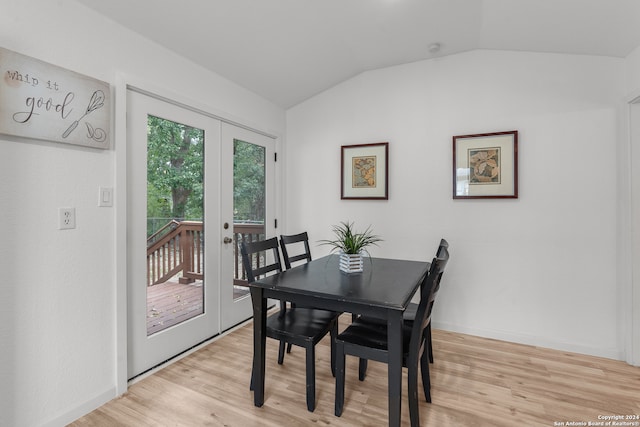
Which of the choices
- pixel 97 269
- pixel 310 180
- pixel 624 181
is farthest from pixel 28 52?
pixel 624 181

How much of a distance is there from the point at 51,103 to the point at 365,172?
2490 mm

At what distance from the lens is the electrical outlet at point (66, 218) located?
5.46 feet

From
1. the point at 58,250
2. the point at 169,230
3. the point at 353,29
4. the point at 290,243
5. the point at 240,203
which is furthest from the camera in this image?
the point at 240,203

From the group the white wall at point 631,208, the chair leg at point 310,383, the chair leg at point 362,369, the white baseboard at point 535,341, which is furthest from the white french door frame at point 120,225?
the white wall at point 631,208

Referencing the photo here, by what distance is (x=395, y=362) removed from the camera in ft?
4.75

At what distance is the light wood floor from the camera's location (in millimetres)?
1719

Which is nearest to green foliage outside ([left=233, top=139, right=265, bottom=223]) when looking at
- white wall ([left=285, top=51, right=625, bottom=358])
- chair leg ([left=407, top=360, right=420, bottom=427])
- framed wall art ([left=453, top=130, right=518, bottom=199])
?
white wall ([left=285, top=51, right=625, bottom=358])

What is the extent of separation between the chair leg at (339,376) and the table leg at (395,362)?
0.30 metres

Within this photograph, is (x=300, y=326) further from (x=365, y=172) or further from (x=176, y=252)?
(x=365, y=172)

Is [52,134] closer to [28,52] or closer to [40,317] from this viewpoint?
[28,52]

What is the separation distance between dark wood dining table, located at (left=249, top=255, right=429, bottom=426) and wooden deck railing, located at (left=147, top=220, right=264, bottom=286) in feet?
3.12

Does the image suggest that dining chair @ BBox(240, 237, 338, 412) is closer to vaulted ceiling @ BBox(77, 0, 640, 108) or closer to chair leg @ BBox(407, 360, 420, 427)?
chair leg @ BBox(407, 360, 420, 427)

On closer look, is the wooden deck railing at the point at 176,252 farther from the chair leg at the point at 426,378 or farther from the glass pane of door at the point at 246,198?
the chair leg at the point at 426,378

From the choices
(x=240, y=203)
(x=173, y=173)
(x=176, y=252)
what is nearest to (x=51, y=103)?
(x=173, y=173)
